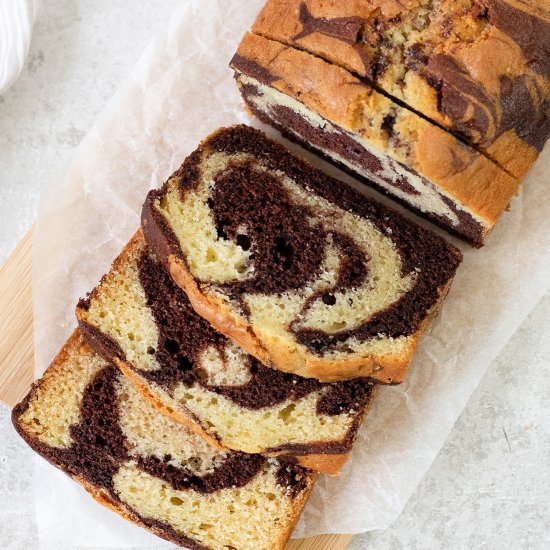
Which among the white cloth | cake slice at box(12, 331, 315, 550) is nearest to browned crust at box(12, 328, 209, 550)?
cake slice at box(12, 331, 315, 550)

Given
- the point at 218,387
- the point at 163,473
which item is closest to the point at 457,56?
the point at 218,387

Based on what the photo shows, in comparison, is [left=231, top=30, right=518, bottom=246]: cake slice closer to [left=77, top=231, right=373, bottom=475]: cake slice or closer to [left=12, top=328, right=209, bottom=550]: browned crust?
[left=77, top=231, right=373, bottom=475]: cake slice

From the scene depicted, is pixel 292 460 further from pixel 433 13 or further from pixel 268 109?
pixel 433 13

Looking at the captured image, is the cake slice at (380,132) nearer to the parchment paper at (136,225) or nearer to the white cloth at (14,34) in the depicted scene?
the parchment paper at (136,225)

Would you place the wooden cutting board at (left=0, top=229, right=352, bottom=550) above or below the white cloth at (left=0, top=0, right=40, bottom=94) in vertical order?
below

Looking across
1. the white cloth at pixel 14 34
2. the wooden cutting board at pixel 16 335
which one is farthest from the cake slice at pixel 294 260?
the white cloth at pixel 14 34

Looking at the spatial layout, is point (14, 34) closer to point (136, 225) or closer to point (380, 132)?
point (136, 225)
